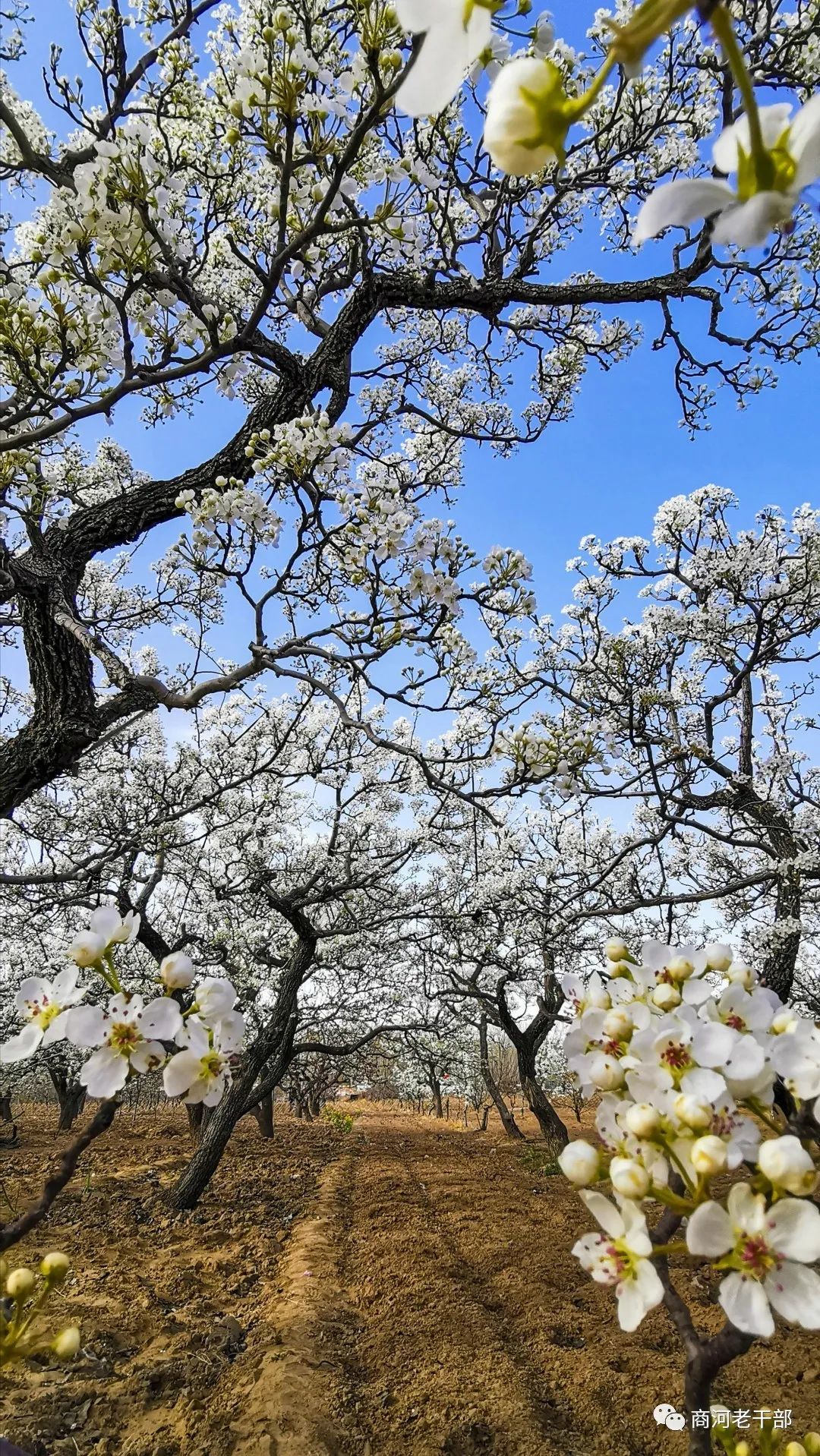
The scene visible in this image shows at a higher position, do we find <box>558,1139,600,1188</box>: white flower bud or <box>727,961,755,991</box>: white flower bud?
<box>727,961,755,991</box>: white flower bud

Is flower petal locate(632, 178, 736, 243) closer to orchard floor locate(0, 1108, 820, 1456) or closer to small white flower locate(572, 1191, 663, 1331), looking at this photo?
small white flower locate(572, 1191, 663, 1331)

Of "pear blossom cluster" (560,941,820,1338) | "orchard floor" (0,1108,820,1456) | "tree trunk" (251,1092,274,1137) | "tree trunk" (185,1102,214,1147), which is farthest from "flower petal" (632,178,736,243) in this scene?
"tree trunk" (251,1092,274,1137)


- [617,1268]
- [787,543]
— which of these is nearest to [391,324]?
[787,543]

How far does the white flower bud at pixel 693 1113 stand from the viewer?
0.83 metres

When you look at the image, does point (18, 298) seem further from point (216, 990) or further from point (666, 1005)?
point (666, 1005)

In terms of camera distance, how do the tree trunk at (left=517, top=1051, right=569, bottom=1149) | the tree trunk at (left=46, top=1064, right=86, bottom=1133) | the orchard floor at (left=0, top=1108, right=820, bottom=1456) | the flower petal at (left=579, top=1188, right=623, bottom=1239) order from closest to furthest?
1. the flower petal at (left=579, top=1188, right=623, bottom=1239)
2. the orchard floor at (left=0, top=1108, right=820, bottom=1456)
3. the tree trunk at (left=517, top=1051, right=569, bottom=1149)
4. the tree trunk at (left=46, top=1064, right=86, bottom=1133)

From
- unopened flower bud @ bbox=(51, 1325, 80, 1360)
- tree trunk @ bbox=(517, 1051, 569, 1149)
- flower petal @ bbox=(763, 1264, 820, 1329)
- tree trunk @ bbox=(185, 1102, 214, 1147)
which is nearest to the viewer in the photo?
flower petal @ bbox=(763, 1264, 820, 1329)

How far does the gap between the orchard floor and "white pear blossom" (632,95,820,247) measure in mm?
3774

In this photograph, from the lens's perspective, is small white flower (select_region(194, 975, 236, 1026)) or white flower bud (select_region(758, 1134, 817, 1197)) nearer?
white flower bud (select_region(758, 1134, 817, 1197))

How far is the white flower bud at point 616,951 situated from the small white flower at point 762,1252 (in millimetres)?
477

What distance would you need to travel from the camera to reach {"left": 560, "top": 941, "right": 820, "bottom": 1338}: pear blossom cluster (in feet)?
2.62

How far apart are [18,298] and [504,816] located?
9963mm

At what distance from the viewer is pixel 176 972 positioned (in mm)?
1204

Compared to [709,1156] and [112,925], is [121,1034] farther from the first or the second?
[709,1156]
